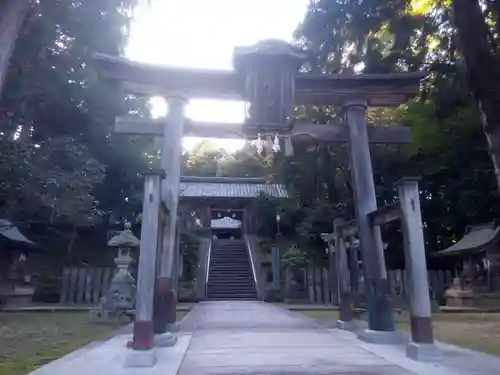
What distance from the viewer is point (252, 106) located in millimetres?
6988

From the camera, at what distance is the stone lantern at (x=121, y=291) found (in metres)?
10.2

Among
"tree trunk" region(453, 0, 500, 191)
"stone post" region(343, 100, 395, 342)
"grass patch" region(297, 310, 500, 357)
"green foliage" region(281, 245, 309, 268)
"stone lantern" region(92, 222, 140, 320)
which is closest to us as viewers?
"tree trunk" region(453, 0, 500, 191)

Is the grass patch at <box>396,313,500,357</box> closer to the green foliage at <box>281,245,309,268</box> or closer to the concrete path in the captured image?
the concrete path

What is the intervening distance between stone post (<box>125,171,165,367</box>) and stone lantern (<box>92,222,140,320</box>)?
535 centimetres

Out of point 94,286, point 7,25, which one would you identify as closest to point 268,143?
point 7,25

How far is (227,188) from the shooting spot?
87.5ft

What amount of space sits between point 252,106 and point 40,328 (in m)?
5.84

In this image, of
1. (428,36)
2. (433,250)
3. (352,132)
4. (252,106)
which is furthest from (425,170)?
(252,106)

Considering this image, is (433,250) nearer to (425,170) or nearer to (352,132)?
(425,170)

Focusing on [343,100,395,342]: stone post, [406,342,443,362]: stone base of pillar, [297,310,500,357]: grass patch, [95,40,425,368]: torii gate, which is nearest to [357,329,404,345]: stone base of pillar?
[343,100,395,342]: stone post

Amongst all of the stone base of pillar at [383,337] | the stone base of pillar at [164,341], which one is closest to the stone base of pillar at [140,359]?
the stone base of pillar at [164,341]

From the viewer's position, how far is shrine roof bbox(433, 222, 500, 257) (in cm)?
1423

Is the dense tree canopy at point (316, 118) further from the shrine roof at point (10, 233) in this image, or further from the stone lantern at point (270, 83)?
the stone lantern at point (270, 83)

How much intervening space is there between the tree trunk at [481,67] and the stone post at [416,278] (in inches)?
41.2
